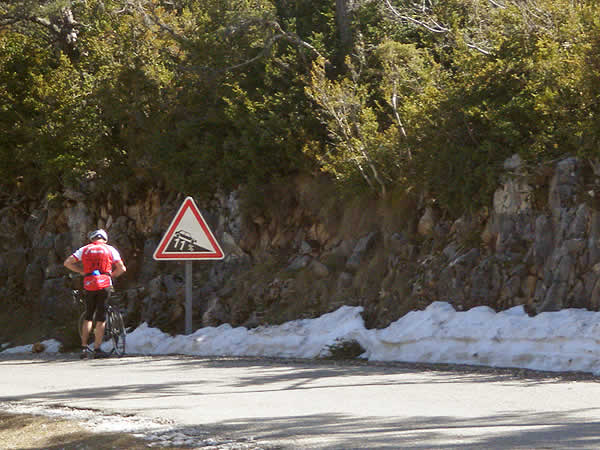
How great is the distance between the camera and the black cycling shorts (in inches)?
565

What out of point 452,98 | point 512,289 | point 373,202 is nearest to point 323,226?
point 373,202

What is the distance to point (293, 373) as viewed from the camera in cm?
1112

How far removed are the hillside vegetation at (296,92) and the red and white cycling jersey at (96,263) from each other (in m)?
4.99

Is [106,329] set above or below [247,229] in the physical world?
below

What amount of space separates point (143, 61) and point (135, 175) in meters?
3.16

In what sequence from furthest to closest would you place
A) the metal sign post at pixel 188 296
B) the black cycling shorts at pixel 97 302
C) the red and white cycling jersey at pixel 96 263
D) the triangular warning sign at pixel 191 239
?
the triangular warning sign at pixel 191 239 → the metal sign post at pixel 188 296 → the black cycling shorts at pixel 97 302 → the red and white cycling jersey at pixel 96 263

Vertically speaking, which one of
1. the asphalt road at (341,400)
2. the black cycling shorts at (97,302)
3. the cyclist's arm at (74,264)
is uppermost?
the cyclist's arm at (74,264)

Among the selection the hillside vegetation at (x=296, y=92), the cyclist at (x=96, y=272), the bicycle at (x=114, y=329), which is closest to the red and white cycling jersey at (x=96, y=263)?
the cyclist at (x=96, y=272)

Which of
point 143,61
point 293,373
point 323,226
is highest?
point 143,61

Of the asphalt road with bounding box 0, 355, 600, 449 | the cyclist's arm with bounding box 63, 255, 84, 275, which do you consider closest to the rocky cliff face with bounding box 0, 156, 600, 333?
the asphalt road with bounding box 0, 355, 600, 449

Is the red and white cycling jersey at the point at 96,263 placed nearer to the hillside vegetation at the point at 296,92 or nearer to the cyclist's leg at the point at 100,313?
the cyclist's leg at the point at 100,313

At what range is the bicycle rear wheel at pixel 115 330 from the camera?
14.9m

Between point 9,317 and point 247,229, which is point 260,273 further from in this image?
point 9,317

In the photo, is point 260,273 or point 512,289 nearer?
point 512,289
